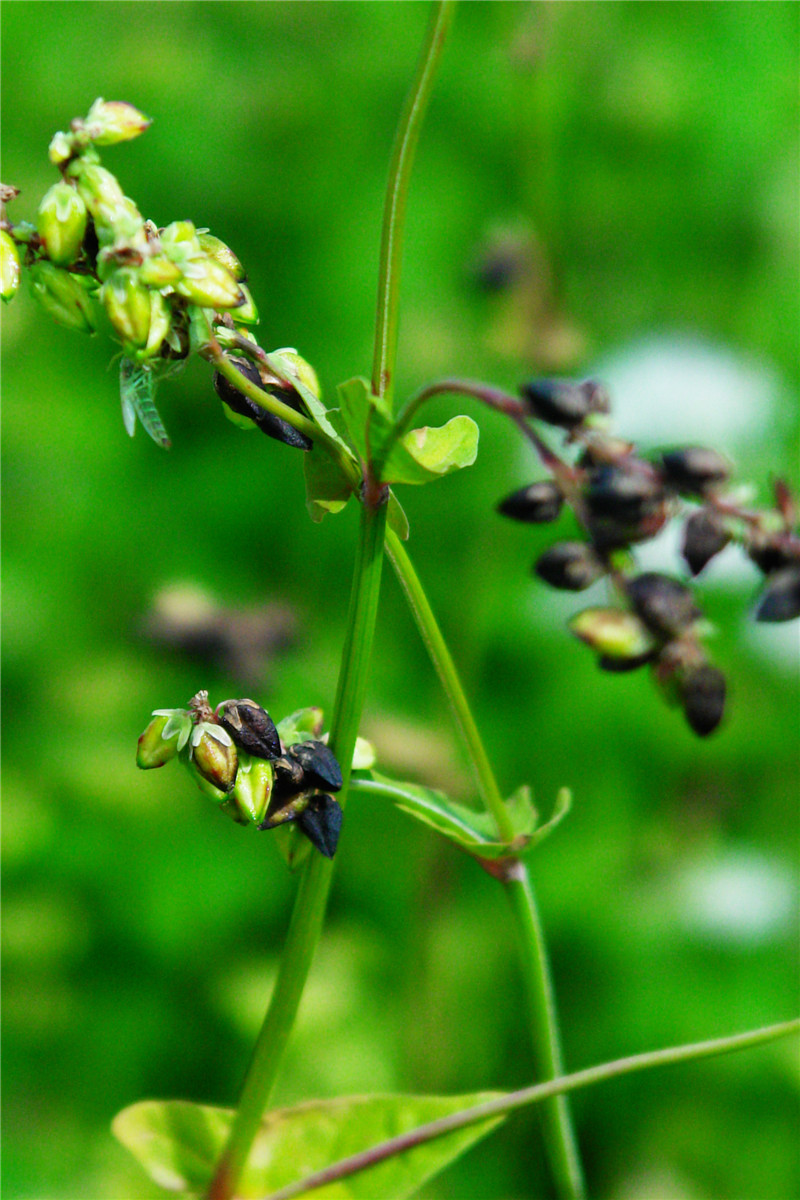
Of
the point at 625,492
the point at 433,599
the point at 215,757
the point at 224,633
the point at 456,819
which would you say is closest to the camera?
the point at 625,492

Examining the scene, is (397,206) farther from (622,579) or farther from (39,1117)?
(39,1117)

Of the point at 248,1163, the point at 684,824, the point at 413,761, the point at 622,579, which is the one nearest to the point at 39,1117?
the point at 413,761

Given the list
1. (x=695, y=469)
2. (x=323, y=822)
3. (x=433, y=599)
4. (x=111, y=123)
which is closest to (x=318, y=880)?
(x=323, y=822)

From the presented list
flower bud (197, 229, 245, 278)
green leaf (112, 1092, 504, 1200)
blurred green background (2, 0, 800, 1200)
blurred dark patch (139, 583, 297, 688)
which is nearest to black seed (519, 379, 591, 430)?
flower bud (197, 229, 245, 278)

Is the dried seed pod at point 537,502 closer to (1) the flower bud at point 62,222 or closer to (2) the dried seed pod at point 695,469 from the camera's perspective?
(2) the dried seed pod at point 695,469

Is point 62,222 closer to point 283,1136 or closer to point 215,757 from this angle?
point 215,757

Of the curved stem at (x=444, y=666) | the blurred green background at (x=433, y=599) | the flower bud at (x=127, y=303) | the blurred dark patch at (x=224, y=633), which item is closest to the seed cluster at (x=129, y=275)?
the flower bud at (x=127, y=303)
